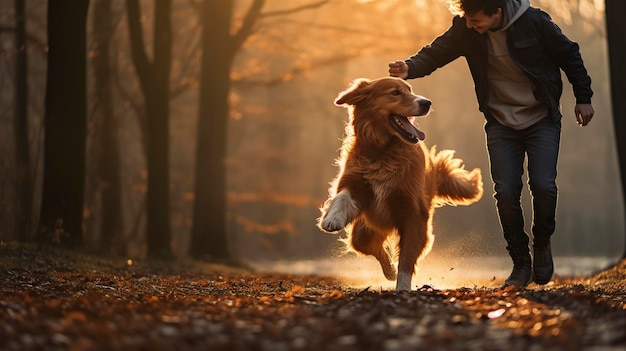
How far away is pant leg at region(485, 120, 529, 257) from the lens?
7.51 metres

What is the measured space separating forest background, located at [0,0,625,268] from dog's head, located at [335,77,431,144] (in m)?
2.39

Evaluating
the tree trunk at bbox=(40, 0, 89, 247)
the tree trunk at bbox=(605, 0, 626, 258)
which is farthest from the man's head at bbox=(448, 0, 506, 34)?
the tree trunk at bbox=(40, 0, 89, 247)

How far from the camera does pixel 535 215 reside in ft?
24.9

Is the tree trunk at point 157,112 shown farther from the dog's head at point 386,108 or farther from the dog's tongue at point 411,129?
the dog's tongue at point 411,129

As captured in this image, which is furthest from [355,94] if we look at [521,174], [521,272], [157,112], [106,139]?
[106,139]

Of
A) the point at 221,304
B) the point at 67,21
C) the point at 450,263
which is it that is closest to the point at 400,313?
the point at 221,304

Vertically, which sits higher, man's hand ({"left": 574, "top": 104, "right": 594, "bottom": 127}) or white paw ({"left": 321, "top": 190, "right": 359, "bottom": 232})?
man's hand ({"left": 574, "top": 104, "right": 594, "bottom": 127})

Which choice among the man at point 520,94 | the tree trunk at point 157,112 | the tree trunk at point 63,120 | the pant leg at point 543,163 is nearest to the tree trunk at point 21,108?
the tree trunk at point 157,112

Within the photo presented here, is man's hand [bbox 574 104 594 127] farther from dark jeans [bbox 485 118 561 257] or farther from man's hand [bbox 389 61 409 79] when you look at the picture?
man's hand [bbox 389 61 409 79]

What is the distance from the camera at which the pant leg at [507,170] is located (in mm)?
7512

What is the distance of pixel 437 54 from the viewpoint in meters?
7.87

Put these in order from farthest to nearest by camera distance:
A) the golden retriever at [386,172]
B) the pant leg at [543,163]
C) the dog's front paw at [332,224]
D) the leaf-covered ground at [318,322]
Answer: the golden retriever at [386,172] → the pant leg at [543,163] → the dog's front paw at [332,224] → the leaf-covered ground at [318,322]

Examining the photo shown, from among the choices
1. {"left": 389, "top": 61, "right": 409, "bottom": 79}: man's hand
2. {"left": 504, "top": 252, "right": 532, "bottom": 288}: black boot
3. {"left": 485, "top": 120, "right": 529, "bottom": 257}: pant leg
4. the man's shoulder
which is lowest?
{"left": 504, "top": 252, "right": 532, "bottom": 288}: black boot

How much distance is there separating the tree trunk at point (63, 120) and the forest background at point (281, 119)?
61 cm
